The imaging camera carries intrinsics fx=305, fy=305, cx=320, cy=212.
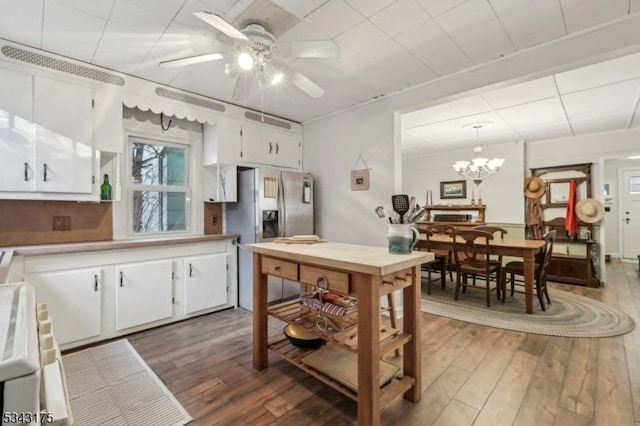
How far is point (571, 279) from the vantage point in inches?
186

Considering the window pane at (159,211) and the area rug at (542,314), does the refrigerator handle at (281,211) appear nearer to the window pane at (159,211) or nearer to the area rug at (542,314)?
the window pane at (159,211)

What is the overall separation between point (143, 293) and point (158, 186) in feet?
3.86

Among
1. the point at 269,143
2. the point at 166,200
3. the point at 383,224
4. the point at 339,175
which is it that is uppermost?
the point at 269,143

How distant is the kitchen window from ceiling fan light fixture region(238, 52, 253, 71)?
185 cm

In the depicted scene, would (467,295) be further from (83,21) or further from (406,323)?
(83,21)

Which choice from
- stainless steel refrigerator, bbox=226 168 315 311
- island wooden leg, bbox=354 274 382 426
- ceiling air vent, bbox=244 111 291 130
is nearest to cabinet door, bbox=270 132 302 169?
ceiling air vent, bbox=244 111 291 130

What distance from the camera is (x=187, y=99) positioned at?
323 centimetres

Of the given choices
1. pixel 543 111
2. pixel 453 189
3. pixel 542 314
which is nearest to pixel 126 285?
pixel 542 314

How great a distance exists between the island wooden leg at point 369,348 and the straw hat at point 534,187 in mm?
5148

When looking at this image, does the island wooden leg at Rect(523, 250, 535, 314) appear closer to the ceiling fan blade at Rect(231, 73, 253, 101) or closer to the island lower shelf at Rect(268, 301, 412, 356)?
the island lower shelf at Rect(268, 301, 412, 356)

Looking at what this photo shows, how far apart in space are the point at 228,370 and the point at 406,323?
4.41 ft

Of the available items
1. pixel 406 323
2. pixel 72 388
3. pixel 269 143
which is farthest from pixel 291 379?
pixel 269 143

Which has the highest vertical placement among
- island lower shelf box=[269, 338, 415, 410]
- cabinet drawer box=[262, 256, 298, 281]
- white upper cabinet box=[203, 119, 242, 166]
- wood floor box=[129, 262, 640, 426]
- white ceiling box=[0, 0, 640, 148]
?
white ceiling box=[0, 0, 640, 148]

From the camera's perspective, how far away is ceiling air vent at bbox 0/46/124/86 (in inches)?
90.7
